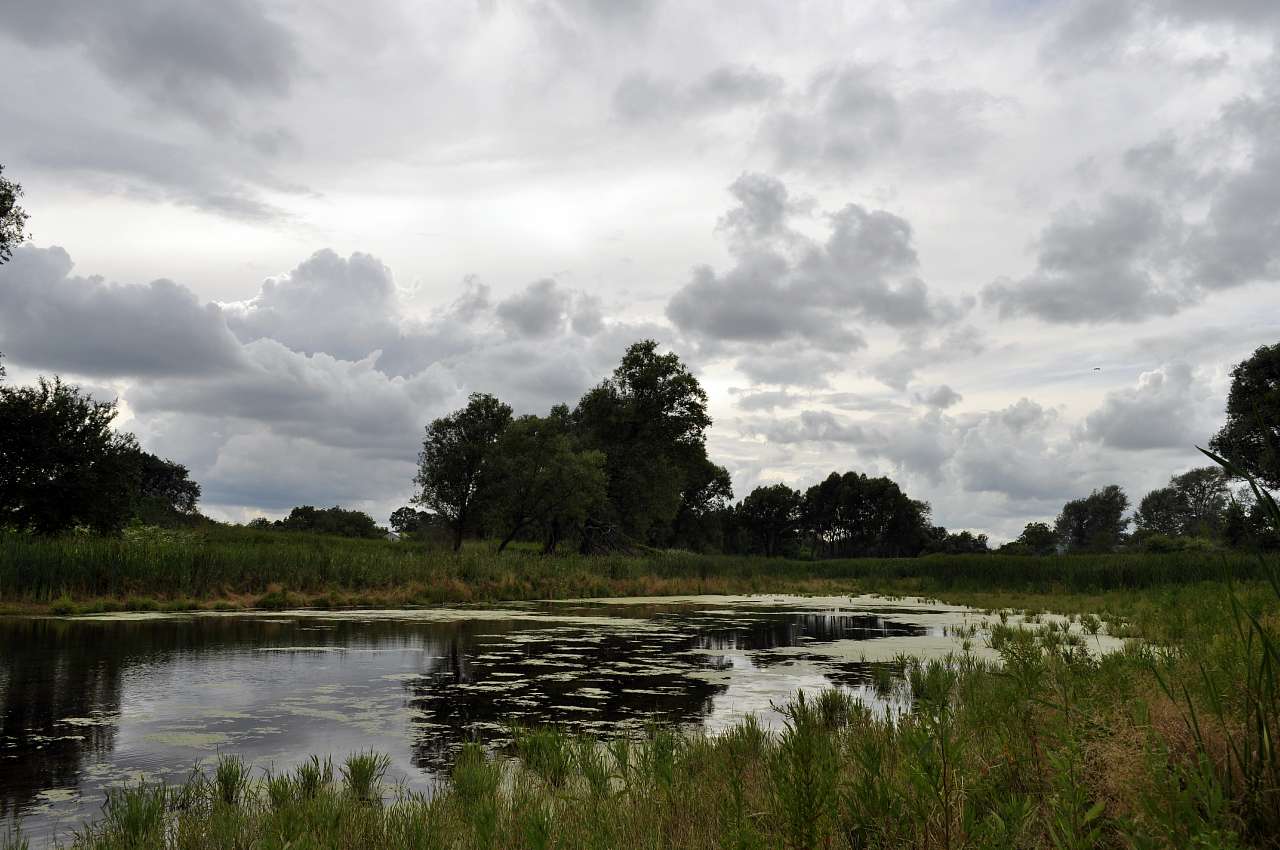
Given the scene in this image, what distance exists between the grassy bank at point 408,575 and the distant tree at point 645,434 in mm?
16071

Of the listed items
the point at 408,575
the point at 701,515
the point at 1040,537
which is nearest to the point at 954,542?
the point at 1040,537

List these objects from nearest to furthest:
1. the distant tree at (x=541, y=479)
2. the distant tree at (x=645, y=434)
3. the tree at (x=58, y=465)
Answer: the tree at (x=58, y=465) → the distant tree at (x=541, y=479) → the distant tree at (x=645, y=434)

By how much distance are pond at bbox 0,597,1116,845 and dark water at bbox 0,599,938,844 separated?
32mm

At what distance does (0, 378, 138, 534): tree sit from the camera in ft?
99.8

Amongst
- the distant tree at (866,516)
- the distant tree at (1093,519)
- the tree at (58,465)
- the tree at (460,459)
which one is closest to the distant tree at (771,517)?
the distant tree at (866,516)

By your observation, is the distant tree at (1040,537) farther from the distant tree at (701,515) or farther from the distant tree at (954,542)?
the distant tree at (701,515)

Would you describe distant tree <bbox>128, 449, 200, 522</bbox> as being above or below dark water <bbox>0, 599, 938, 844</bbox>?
above

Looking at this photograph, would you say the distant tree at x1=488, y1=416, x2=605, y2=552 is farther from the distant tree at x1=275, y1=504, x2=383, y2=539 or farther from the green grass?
the distant tree at x1=275, y1=504, x2=383, y2=539

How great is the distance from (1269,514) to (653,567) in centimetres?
3645

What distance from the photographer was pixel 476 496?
64.5 m

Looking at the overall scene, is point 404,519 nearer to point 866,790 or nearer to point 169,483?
point 169,483

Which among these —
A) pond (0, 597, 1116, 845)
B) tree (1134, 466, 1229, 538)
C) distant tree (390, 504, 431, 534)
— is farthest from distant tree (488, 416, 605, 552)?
tree (1134, 466, 1229, 538)

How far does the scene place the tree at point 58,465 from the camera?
3041cm

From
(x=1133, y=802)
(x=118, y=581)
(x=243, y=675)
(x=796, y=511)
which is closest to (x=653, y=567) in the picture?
(x=118, y=581)
